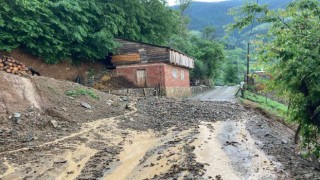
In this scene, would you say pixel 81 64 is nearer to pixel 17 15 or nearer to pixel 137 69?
pixel 137 69

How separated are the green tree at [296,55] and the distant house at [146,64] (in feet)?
55.5

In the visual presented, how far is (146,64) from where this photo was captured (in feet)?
90.6

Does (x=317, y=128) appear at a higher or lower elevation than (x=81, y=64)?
lower

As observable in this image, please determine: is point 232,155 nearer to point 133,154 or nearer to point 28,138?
point 133,154

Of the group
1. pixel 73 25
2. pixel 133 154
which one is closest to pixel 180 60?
pixel 73 25

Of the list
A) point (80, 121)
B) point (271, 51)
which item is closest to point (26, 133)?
point (80, 121)

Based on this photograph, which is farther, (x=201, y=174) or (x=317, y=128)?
(x=317, y=128)

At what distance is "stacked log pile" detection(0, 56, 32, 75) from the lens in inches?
825

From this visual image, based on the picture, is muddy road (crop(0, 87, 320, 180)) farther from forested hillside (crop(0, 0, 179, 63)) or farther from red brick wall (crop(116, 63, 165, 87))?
forested hillside (crop(0, 0, 179, 63))

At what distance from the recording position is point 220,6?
535 ft

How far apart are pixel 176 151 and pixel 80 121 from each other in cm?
596

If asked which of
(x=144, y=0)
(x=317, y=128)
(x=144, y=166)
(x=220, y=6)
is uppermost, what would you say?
(x=220, y=6)

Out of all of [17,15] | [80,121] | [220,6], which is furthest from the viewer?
[220,6]

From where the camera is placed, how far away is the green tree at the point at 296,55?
8.01 meters
